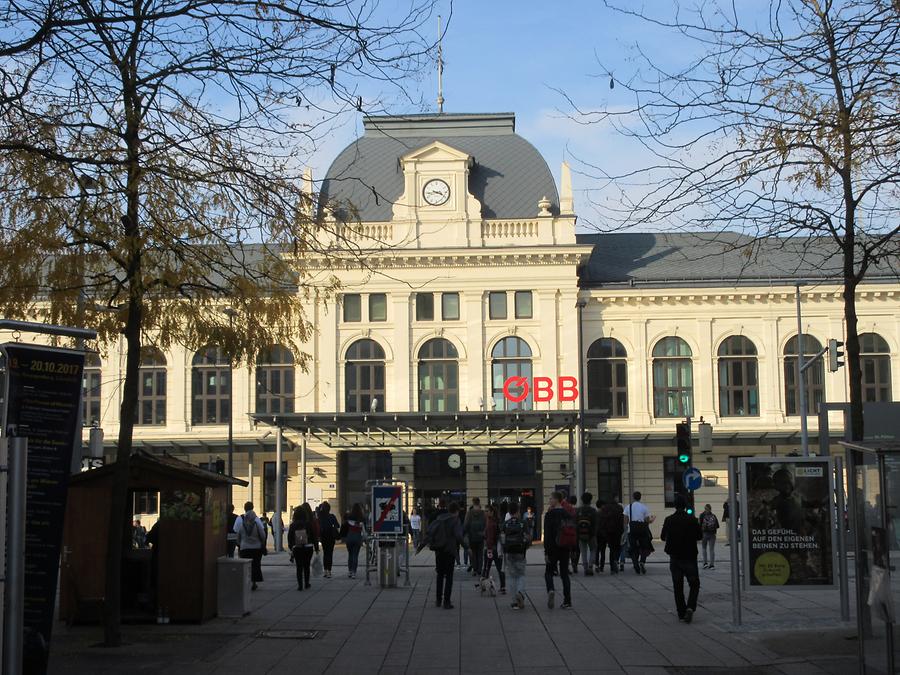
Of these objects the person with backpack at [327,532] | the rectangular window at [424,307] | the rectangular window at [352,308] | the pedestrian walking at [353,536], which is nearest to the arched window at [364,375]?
the rectangular window at [352,308]

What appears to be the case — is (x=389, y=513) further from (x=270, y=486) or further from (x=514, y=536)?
(x=270, y=486)

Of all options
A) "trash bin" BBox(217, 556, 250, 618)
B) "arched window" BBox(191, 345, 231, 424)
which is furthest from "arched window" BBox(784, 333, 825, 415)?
"trash bin" BBox(217, 556, 250, 618)

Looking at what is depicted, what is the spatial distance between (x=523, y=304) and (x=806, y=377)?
13047 mm

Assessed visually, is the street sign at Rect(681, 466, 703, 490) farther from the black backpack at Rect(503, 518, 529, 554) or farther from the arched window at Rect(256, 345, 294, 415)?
the arched window at Rect(256, 345, 294, 415)

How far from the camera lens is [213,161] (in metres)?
13.0

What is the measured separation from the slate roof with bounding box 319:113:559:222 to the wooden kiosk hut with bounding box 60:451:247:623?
35.5 metres

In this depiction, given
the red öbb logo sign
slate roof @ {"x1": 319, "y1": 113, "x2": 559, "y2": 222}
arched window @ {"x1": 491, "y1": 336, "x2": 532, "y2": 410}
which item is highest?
slate roof @ {"x1": 319, "y1": 113, "x2": 559, "y2": 222}

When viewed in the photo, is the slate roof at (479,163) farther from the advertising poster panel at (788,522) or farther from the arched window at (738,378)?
the advertising poster panel at (788,522)

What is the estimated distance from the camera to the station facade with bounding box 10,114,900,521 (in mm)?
53125

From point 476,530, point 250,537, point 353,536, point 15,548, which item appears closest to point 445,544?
point 250,537

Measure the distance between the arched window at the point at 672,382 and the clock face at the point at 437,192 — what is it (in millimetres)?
11680

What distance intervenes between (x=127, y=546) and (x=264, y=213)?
23.7 feet

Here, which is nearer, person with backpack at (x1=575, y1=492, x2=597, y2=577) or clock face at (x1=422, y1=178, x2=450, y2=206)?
A: person with backpack at (x1=575, y1=492, x2=597, y2=577)

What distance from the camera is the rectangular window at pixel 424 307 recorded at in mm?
53969
